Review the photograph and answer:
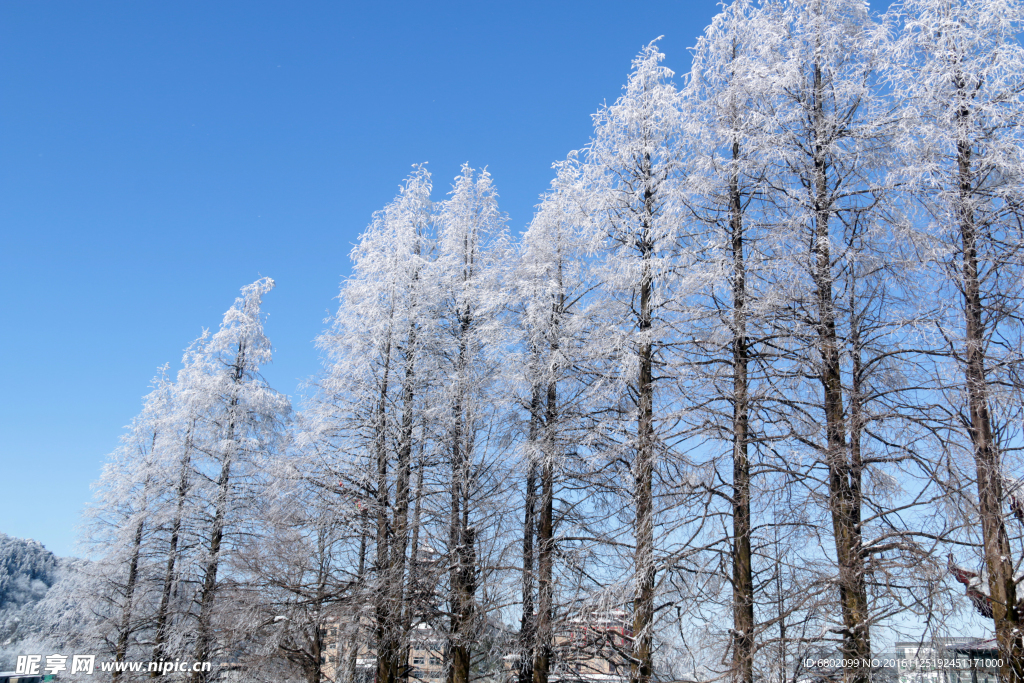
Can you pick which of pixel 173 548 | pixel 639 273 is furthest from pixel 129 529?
pixel 639 273

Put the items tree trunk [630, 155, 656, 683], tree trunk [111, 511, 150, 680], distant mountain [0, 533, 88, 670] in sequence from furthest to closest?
1. distant mountain [0, 533, 88, 670]
2. tree trunk [111, 511, 150, 680]
3. tree trunk [630, 155, 656, 683]

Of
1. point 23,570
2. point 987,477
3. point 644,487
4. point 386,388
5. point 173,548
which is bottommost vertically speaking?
point 173,548

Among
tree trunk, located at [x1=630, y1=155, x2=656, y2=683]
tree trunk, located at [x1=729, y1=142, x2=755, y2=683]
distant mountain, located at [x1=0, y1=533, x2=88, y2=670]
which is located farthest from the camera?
distant mountain, located at [x1=0, y1=533, x2=88, y2=670]

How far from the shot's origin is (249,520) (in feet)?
64.3

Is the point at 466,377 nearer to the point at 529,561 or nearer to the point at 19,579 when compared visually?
the point at 529,561

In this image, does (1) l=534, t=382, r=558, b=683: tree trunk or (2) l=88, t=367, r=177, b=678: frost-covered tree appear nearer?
(1) l=534, t=382, r=558, b=683: tree trunk

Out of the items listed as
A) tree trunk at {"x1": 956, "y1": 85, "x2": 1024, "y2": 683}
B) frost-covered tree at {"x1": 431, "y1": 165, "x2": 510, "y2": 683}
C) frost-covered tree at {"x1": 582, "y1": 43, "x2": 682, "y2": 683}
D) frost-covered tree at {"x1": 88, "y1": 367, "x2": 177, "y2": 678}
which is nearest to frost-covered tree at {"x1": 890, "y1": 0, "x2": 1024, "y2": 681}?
tree trunk at {"x1": 956, "y1": 85, "x2": 1024, "y2": 683}

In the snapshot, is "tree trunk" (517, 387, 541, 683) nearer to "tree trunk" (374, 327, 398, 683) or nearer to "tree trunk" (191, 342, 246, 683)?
"tree trunk" (374, 327, 398, 683)

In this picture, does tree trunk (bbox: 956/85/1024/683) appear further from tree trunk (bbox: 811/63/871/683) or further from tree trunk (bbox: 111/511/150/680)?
tree trunk (bbox: 111/511/150/680)

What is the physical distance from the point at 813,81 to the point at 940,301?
4162 mm

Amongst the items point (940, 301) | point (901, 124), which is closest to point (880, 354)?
point (940, 301)

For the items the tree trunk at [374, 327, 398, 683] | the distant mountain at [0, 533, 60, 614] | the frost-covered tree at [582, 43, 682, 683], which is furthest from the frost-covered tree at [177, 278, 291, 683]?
the distant mountain at [0, 533, 60, 614]

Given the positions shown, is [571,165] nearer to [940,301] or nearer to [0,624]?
[940,301]

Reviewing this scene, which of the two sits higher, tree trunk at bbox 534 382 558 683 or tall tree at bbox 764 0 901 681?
tall tree at bbox 764 0 901 681
